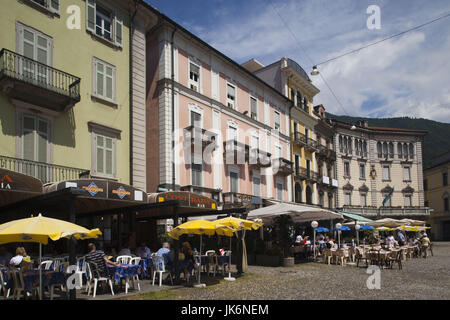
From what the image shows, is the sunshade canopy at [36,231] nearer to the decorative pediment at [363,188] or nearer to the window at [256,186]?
the window at [256,186]

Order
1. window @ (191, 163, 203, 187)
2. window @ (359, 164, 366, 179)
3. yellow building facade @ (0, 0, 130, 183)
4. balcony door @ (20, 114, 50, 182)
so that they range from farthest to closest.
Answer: window @ (359, 164, 366, 179) → window @ (191, 163, 203, 187) → balcony door @ (20, 114, 50, 182) → yellow building facade @ (0, 0, 130, 183)

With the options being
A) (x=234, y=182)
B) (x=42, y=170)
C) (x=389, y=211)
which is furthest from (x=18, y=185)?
(x=389, y=211)

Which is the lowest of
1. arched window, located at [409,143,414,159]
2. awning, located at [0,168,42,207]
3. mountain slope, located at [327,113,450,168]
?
awning, located at [0,168,42,207]

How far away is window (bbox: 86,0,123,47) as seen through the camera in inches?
651

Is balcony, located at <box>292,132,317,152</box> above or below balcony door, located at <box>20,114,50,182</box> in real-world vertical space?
above

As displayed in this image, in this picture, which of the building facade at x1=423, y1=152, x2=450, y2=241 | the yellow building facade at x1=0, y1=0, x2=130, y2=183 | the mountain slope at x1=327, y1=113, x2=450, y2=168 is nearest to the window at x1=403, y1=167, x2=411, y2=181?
the building facade at x1=423, y1=152, x2=450, y2=241

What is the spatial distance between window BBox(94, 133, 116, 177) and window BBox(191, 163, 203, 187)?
679cm

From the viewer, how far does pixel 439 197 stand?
57.0 m

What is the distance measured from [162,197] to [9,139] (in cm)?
537

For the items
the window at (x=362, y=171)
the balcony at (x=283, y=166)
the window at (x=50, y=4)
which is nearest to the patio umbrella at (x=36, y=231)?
the window at (x=50, y=4)

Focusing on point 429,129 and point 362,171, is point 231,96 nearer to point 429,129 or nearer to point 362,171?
point 362,171

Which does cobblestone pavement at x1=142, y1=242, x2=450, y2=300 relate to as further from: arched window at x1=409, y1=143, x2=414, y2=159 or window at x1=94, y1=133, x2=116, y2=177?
arched window at x1=409, y1=143, x2=414, y2=159
